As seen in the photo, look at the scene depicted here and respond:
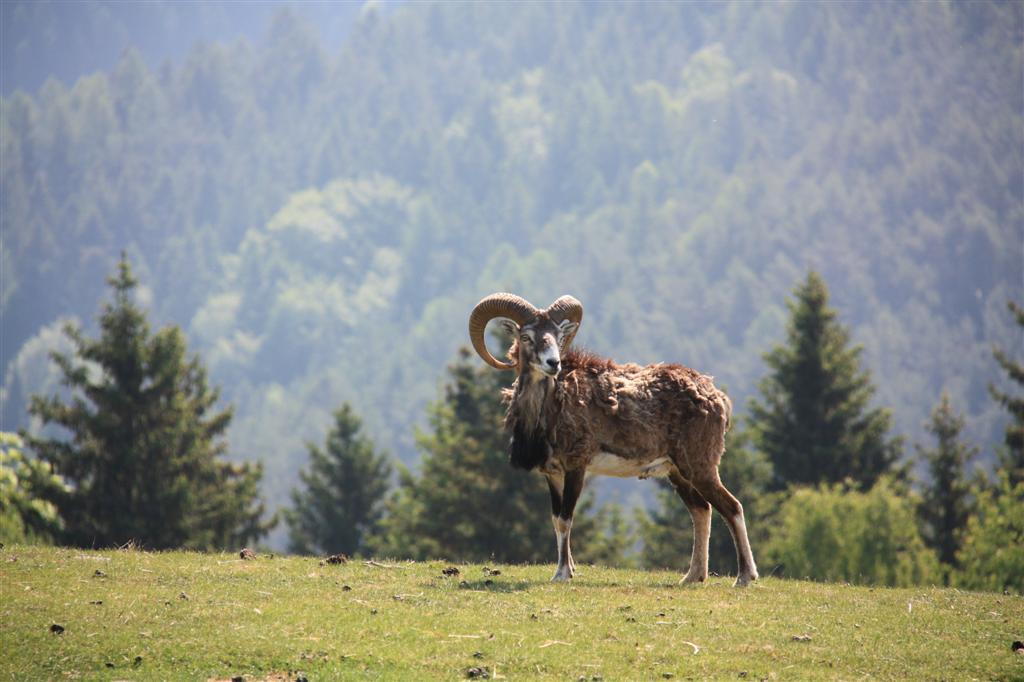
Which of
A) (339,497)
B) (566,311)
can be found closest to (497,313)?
(566,311)

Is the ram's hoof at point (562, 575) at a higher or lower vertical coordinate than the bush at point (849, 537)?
lower

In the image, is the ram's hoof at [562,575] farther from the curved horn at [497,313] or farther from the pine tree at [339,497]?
the pine tree at [339,497]

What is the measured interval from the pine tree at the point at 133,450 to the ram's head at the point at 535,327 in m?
34.1

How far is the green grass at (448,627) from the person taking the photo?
593 inches

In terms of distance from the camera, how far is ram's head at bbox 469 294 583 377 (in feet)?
66.9

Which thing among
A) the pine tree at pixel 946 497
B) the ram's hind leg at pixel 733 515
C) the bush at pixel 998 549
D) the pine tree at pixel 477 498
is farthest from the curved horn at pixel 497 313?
the pine tree at pixel 946 497

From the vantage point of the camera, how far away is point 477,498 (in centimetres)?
5616

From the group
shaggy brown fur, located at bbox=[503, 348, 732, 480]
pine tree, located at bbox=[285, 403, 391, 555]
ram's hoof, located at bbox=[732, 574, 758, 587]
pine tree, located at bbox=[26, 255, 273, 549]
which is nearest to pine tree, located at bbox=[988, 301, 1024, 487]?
pine tree, located at bbox=[285, 403, 391, 555]

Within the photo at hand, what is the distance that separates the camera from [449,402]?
6925 cm

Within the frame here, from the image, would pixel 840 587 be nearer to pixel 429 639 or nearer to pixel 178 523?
pixel 429 639

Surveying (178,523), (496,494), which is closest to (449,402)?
(496,494)

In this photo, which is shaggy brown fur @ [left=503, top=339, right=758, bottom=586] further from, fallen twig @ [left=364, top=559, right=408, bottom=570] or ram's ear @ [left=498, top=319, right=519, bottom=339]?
fallen twig @ [left=364, top=559, right=408, bottom=570]

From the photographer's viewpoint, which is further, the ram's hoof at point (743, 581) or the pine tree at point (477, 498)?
the pine tree at point (477, 498)

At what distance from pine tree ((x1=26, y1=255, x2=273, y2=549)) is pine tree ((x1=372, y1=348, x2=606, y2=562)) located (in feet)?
30.2
